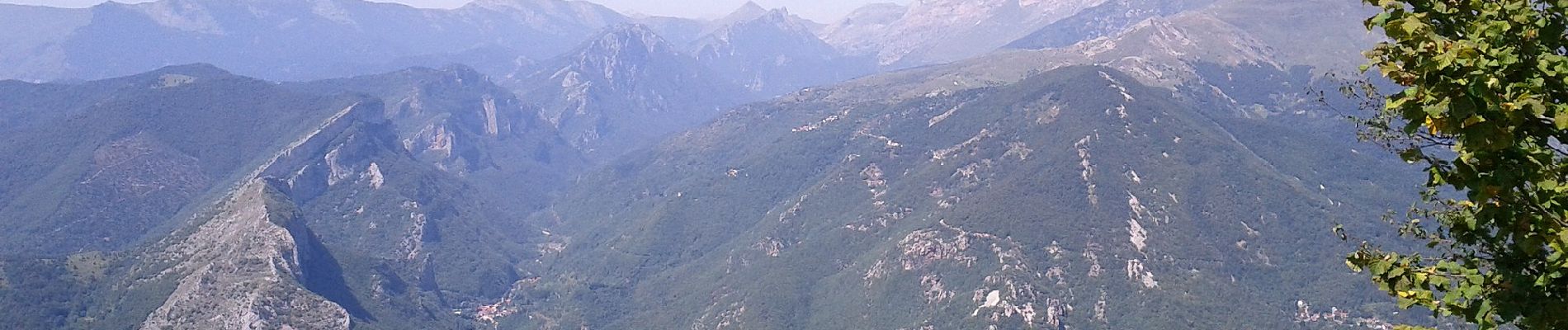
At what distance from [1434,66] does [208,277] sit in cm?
20473

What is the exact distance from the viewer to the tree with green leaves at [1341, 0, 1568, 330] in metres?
13.1

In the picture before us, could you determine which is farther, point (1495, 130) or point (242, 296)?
point (242, 296)

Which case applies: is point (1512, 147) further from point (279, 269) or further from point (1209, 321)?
point (279, 269)

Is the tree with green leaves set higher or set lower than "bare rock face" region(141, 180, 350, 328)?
higher

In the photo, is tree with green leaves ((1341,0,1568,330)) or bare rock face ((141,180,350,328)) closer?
tree with green leaves ((1341,0,1568,330))

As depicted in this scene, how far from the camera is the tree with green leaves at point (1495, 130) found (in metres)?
13.1

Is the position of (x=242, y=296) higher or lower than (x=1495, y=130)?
lower

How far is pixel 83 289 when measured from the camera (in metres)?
190

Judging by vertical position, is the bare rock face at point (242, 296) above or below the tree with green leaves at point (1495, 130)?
below

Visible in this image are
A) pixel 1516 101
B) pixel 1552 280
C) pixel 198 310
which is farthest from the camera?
pixel 198 310

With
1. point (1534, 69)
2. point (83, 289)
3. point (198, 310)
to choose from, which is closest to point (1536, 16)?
point (1534, 69)

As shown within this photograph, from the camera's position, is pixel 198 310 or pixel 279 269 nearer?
pixel 198 310

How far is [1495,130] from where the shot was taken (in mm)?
13102

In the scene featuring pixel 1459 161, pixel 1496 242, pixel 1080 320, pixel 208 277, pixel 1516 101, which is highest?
pixel 1516 101
